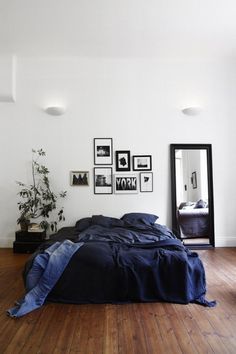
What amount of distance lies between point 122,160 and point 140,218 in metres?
1.05

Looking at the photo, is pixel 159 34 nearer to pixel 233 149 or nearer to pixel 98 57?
pixel 98 57

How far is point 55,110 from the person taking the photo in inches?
167

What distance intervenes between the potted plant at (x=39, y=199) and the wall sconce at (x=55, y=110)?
661 mm

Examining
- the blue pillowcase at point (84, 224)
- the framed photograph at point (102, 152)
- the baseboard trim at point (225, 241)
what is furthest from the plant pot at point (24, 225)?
the baseboard trim at point (225, 241)

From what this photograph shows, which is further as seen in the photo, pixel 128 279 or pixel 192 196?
pixel 192 196

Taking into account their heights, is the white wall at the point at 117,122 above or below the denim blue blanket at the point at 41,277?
above

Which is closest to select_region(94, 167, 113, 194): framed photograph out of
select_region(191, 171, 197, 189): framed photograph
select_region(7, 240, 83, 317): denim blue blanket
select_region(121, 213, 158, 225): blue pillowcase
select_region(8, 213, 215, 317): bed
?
select_region(121, 213, 158, 225): blue pillowcase

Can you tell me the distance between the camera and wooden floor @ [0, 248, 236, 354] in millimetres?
1731

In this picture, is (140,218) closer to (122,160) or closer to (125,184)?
(125,184)

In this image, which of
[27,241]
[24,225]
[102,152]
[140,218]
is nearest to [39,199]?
[24,225]

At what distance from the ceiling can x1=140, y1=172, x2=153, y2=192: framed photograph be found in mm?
2023

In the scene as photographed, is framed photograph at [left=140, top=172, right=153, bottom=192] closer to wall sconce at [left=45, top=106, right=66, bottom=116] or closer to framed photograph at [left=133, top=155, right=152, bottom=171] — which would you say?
framed photograph at [left=133, top=155, right=152, bottom=171]

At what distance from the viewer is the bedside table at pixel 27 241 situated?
3.97m

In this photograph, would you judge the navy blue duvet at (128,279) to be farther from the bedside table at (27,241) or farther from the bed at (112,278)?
the bedside table at (27,241)
